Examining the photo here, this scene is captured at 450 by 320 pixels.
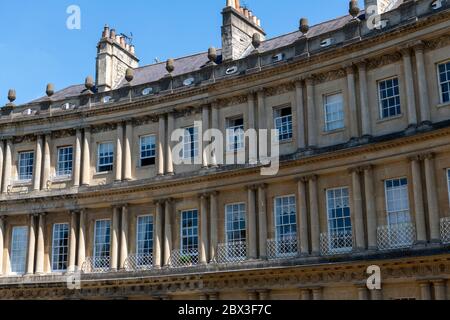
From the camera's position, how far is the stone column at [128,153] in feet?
87.9

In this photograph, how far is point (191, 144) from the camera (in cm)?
2588

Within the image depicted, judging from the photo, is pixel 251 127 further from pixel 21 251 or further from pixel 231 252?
pixel 21 251

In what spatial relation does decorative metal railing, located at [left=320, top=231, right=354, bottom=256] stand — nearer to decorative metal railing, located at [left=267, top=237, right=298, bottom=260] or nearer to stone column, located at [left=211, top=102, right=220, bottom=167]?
decorative metal railing, located at [left=267, top=237, right=298, bottom=260]

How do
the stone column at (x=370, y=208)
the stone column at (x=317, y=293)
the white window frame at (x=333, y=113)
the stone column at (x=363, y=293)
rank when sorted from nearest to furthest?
the stone column at (x=363, y=293)
the stone column at (x=370, y=208)
the stone column at (x=317, y=293)
the white window frame at (x=333, y=113)

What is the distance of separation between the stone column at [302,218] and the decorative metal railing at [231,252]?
A: 2392 millimetres

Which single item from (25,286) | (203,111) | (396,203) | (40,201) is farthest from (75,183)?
(396,203)

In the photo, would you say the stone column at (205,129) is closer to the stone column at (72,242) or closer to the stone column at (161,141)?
the stone column at (161,141)

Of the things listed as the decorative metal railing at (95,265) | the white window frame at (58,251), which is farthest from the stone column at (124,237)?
the white window frame at (58,251)

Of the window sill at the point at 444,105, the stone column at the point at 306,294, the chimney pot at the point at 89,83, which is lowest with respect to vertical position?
the stone column at the point at 306,294

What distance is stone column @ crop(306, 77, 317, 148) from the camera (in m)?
22.6

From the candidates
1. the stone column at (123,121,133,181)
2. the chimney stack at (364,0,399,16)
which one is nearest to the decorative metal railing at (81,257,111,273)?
the stone column at (123,121,133,181)

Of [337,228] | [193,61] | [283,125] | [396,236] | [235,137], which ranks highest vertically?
[193,61]

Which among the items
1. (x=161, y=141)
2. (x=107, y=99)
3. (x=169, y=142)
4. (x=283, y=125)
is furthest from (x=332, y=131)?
(x=107, y=99)

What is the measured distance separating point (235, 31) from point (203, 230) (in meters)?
8.60
